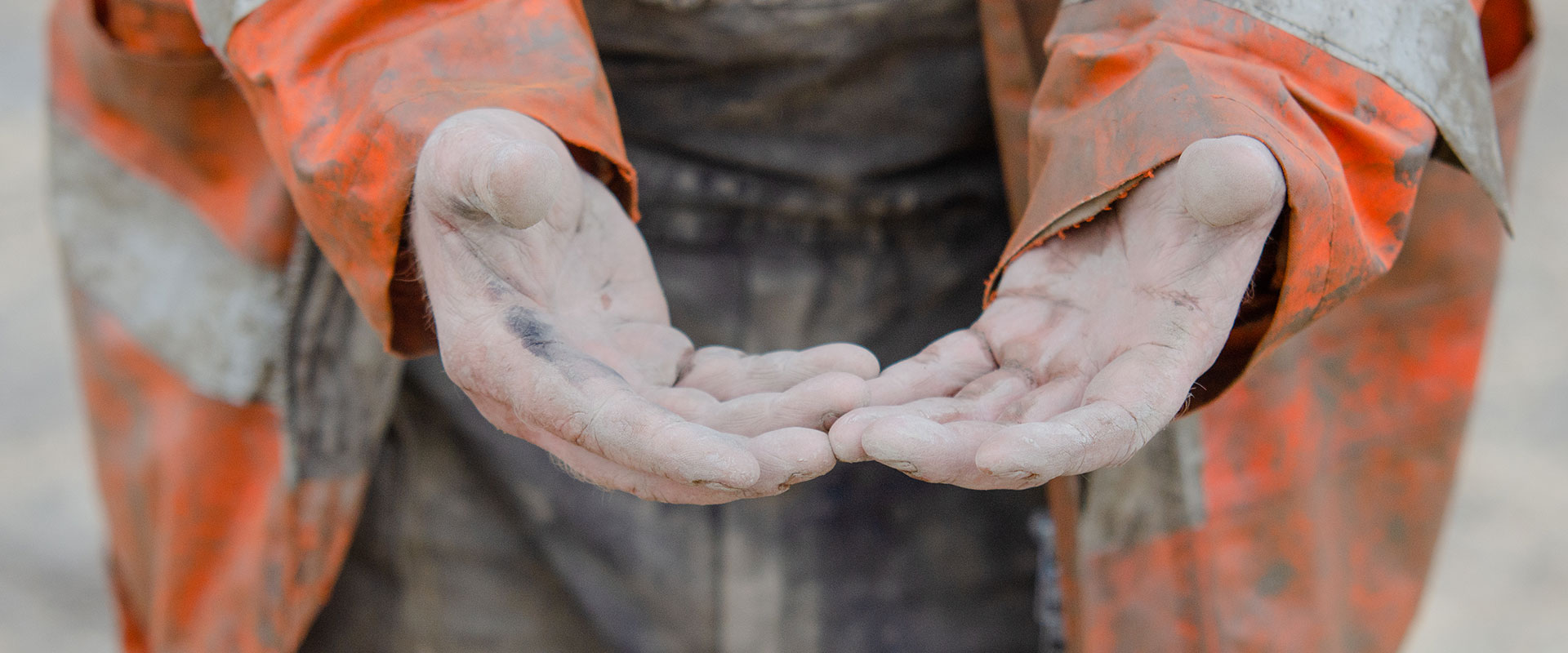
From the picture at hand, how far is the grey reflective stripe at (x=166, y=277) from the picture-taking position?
83 centimetres

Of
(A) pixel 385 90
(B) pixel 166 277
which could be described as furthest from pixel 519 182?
(B) pixel 166 277

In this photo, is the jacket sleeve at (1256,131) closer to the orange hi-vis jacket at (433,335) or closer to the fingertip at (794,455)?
the orange hi-vis jacket at (433,335)

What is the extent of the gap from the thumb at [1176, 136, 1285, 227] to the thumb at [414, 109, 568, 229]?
0.30 m

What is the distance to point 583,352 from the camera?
0.60 meters

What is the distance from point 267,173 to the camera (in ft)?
2.74

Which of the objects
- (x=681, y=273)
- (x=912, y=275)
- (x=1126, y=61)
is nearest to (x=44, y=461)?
(x=681, y=273)

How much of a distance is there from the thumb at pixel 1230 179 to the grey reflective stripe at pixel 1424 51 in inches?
4.1

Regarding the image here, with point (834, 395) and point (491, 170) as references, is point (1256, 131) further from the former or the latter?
point (491, 170)

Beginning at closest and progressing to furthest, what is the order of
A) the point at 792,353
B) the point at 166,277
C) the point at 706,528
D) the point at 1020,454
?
1. the point at 1020,454
2. the point at 792,353
3. the point at 166,277
4. the point at 706,528

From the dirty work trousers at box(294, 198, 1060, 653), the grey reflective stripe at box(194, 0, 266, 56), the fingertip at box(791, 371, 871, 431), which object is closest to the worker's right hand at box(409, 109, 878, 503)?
the fingertip at box(791, 371, 871, 431)

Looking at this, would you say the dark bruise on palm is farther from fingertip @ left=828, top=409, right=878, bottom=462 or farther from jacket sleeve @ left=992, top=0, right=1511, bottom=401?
jacket sleeve @ left=992, top=0, right=1511, bottom=401

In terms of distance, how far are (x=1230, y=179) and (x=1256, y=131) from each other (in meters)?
0.04

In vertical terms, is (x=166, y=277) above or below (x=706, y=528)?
above

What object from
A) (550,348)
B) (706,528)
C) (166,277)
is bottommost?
(706,528)
